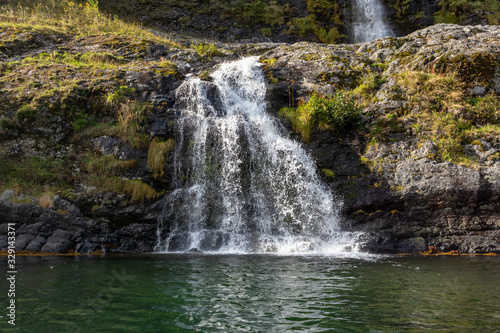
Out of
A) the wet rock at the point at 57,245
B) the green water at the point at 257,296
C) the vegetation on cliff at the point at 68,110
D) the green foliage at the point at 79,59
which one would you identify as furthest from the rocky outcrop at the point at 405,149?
the wet rock at the point at 57,245

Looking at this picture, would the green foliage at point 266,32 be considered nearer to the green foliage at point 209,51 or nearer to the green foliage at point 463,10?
the green foliage at point 209,51

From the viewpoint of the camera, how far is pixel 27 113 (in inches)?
486

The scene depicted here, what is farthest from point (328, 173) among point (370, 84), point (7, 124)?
point (7, 124)

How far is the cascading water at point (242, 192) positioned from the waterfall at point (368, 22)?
15.2 metres

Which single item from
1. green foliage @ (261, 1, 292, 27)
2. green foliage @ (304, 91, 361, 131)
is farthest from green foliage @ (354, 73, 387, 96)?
green foliage @ (261, 1, 292, 27)

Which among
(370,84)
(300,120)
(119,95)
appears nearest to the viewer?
(300,120)

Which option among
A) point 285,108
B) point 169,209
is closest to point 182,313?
point 169,209

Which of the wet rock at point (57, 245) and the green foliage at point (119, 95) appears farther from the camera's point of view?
the green foliage at point (119, 95)

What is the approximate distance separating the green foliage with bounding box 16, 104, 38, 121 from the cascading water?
5.55 meters

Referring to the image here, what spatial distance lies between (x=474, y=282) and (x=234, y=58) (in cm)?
1627

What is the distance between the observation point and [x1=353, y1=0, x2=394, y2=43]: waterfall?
24328 mm

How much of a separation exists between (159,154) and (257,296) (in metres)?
8.31

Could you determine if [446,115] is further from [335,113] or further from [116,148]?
[116,148]

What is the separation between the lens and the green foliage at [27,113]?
12.3m
